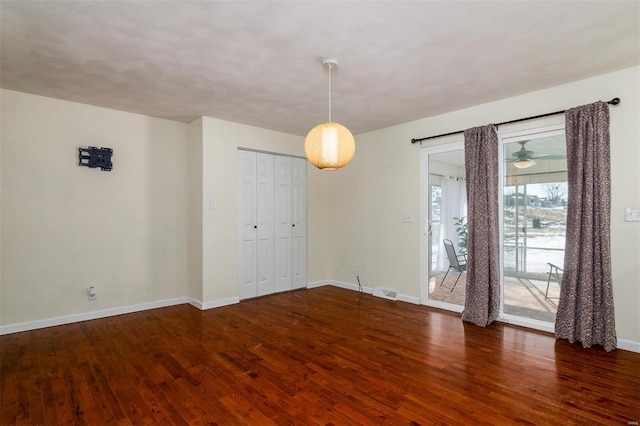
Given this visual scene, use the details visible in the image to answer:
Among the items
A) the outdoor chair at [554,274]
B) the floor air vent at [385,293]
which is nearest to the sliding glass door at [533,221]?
the outdoor chair at [554,274]

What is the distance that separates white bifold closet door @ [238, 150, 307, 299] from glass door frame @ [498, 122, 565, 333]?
9.68 ft

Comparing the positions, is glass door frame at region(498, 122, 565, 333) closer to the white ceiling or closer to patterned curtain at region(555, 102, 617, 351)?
patterned curtain at region(555, 102, 617, 351)

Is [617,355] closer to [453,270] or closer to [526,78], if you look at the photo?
[453,270]

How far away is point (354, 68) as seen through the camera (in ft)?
9.50

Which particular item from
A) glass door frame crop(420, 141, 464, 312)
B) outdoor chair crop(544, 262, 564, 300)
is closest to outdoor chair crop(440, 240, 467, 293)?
glass door frame crop(420, 141, 464, 312)

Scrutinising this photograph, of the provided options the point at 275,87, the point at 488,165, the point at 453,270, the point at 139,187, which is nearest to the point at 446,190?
the point at 488,165

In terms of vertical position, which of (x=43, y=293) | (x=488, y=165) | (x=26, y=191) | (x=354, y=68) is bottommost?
(x=43, y=293)

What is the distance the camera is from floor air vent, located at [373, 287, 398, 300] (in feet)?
15.6

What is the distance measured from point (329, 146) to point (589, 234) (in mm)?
2555

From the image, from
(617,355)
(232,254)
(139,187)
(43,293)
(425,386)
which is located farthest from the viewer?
(232,254)

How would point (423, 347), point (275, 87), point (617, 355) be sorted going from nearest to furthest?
point (617, 355)
point (423, 347)
point (275, 87)

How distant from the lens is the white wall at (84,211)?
11.4 feet

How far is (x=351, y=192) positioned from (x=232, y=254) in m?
2.18

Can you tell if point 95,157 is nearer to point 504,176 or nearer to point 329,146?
point 329,146
